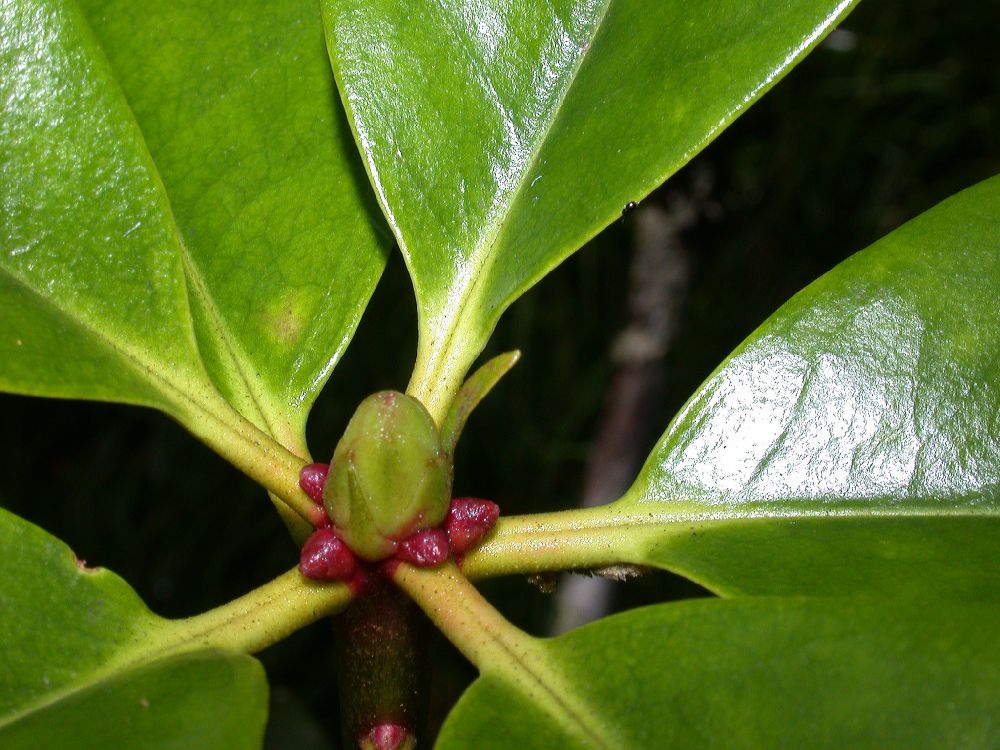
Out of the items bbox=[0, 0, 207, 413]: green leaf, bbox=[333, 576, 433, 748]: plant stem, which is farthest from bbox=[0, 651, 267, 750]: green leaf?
bbox=[0, 0, 207, 413]: green leaf

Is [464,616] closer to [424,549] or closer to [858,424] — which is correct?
[424,549]

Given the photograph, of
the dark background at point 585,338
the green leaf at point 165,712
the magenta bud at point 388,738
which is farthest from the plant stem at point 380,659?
the dark background at point 585,338

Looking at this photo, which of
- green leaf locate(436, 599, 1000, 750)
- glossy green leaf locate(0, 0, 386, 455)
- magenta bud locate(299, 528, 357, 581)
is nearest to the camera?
green leaf locate(436, 599, 1000, 750)

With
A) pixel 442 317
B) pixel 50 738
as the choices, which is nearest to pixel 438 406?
pixel 442 317

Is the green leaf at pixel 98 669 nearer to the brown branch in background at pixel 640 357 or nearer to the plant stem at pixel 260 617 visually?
the plant stem at pixel 260 617

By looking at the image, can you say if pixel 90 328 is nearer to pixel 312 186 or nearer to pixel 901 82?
pixel 312 186

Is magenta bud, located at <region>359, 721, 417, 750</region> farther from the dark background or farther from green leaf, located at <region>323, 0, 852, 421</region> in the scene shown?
the dark background
